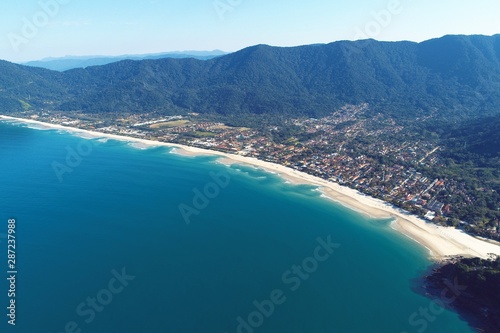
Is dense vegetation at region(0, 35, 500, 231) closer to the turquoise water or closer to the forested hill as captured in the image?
the forested hill

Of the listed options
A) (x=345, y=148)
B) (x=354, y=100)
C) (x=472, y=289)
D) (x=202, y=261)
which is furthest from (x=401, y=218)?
(x=354, y=100)

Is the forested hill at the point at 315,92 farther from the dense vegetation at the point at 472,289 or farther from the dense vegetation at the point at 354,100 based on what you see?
the dense vegetation at the point at 472,289

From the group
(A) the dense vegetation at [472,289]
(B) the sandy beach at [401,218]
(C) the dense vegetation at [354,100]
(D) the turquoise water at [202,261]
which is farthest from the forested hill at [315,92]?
(A) the dense vegetation at [472,289]

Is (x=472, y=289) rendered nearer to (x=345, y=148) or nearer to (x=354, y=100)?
(x=345, y=148)

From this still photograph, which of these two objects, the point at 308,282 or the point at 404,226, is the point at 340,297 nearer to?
the point at 308,282

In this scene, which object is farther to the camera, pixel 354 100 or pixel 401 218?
pixel 354 100
